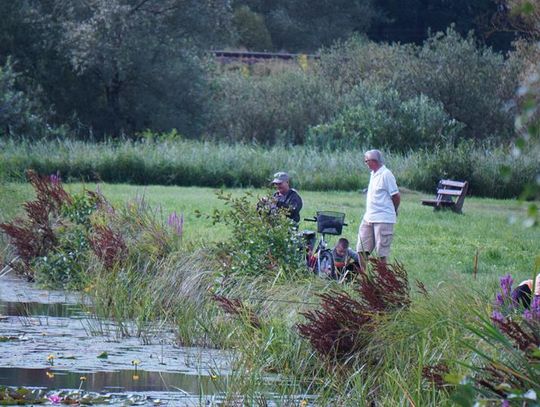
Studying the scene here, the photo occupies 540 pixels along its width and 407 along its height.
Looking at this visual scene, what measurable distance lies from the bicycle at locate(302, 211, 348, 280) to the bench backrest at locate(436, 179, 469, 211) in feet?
38.6

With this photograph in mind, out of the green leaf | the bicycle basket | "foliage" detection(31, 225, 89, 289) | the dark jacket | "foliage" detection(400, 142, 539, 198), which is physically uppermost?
the dark jacket

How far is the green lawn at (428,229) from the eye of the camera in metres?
16.9

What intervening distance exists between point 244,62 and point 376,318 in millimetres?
47427

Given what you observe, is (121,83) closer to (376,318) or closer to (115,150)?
(115,150)

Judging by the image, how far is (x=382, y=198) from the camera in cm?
1464

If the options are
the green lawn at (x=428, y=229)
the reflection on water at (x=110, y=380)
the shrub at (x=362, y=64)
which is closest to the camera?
the reflection on water at (x=110, y=380)

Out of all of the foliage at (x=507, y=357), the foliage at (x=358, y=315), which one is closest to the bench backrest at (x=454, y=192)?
the foliage at (x=358, y=315)

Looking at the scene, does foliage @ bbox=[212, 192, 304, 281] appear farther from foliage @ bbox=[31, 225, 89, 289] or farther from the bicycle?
foliage @ bbox=[31, 225, 89, 289]

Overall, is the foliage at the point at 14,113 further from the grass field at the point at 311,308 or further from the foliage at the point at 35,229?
the foliage at the point at 35,229

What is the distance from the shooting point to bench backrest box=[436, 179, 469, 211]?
26241 mm

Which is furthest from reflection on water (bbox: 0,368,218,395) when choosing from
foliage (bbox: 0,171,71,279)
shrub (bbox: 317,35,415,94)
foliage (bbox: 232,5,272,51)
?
foliage (bbox: 232,5,272,51)

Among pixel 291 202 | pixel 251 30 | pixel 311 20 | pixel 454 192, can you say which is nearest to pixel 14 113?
pixel 454 192

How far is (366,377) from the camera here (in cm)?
952

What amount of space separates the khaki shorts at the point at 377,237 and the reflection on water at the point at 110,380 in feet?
14.4
